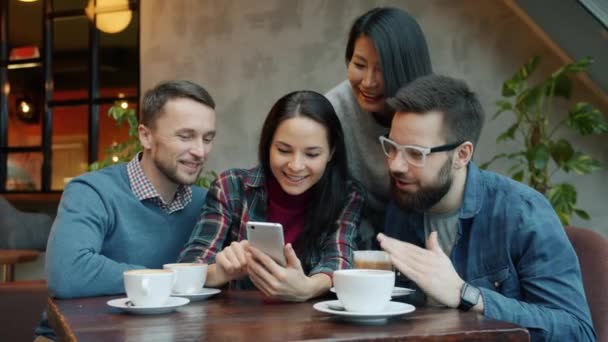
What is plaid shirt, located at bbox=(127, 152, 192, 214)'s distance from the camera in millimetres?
2037

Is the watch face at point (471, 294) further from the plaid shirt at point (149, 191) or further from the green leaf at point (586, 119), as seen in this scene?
the green leaf at point (586, 119)

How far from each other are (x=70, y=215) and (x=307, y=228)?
2.03 feet

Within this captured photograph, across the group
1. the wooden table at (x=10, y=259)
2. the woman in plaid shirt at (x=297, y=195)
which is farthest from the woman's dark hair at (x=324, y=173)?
the wooden table at (x=10, y=259)

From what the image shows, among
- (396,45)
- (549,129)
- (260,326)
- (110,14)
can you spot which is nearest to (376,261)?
(260,326)

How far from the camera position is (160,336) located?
1.12 metres

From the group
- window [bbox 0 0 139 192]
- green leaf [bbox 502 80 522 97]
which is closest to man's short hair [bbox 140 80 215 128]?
green leaf [bbox 502 80 522 97]

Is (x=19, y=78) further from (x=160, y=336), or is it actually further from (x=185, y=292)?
(x=160, y=336)

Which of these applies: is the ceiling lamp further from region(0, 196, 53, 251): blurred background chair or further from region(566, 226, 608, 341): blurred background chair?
region(566, 226, 608, 341): blurred background chair

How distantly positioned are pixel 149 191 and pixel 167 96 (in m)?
0.29

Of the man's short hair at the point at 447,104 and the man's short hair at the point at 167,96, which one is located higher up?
the man's short hair at the point at 167,96

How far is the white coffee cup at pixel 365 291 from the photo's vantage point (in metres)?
1.21

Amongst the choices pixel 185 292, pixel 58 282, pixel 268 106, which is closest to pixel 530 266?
pixel 185 292

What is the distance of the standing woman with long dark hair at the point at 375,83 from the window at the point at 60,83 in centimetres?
365

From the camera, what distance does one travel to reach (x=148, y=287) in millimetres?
1322
